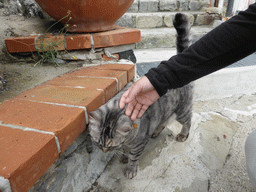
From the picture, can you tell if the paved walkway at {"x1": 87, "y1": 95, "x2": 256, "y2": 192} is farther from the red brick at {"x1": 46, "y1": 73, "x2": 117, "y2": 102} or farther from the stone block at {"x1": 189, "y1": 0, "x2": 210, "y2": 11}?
the stone block at {"x1": 189, "y1": 0, "x2": 210, "y2": 11}

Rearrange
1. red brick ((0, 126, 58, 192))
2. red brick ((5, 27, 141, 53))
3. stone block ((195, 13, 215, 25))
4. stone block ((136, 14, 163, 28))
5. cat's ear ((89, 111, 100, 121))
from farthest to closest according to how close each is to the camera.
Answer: stone block ((195, 13, 215, 25)) → stone block ((136, 14, 163, 28)) → red brick ((5, 27, 141, 53)) → cat's ear ((89, 111, 100, 121)) → red brick ((0, 126, 58, 192))

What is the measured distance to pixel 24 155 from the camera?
0.63 metres

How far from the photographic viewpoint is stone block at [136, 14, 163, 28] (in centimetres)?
341

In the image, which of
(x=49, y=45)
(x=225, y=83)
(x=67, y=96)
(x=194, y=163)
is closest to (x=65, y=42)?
(x=49, y=45)

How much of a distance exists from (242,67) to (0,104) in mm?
2812

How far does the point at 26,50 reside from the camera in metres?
1.43

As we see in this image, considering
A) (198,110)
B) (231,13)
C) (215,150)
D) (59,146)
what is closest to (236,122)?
(198,110)

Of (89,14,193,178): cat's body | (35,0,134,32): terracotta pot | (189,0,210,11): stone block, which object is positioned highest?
(189,0,210,11): stone block

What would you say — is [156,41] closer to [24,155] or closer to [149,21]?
[149,21]

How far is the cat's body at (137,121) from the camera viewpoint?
99 cm

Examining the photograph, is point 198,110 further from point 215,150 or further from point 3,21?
point 3,21

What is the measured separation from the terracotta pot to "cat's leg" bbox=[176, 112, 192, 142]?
108cm

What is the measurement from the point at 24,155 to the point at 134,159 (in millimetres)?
843

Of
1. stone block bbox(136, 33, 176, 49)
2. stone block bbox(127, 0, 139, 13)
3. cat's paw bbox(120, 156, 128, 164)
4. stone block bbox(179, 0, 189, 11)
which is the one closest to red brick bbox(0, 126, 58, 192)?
cat's paw bbox(120, 156, 128, 164)
